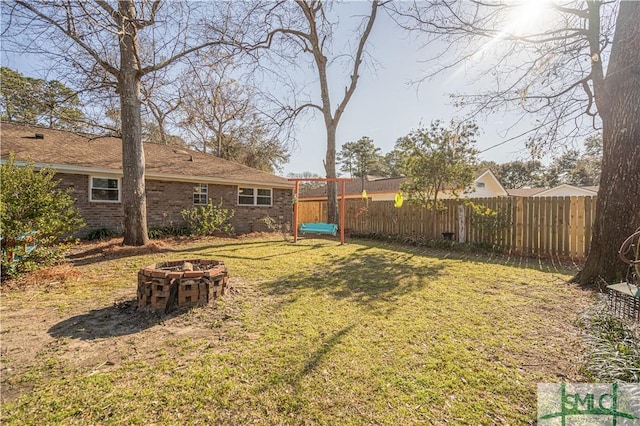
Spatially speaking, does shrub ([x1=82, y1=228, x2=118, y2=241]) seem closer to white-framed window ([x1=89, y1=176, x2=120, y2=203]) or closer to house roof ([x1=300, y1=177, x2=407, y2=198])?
white-framed window ([x1=89, y1=176, x2=120, y2=203])

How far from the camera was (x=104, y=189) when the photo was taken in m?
10.2

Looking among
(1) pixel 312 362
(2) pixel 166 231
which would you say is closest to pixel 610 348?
(1) pixel 312 362

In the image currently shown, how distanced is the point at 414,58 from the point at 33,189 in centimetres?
857

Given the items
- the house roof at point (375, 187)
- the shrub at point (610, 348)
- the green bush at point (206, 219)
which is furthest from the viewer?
the house roof at point (375, 187)

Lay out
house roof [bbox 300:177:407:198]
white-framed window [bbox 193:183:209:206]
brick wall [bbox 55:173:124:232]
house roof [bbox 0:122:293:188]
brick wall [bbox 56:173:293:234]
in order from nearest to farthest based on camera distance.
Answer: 1. house roof [bbox 0:122:293:188]
2. brick wall [bbox 55:173:124:232]
3. brick wall [bbox 56:173:293:234]
4. white-framed window [bbox 193:183:209:206]
5. house roof [bbox 300:177:407:198]

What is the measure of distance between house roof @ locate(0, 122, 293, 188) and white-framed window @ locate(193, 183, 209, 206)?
1.19 ft

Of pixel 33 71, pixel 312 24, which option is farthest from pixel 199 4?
pixel 312 24

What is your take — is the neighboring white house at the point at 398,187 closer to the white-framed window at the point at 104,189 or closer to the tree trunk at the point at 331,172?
the tree trunk at the point at 331,172

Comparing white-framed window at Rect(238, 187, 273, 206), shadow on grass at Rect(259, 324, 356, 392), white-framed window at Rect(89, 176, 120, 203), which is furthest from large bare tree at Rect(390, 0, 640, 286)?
white-framed window at Rect(89, 176, 120, 203)

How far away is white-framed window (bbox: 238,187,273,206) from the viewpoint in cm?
1365

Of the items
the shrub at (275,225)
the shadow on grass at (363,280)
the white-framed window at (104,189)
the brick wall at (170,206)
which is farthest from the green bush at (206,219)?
the shadow on grass at (363,280)

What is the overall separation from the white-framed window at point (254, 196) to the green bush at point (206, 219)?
4.88ft

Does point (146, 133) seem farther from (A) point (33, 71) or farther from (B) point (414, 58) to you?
(B) point (414, 58)

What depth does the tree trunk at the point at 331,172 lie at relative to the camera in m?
14.4
